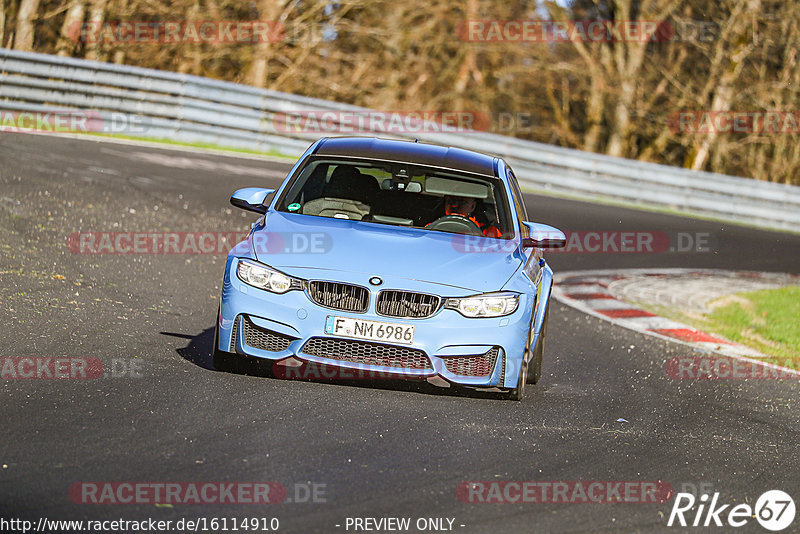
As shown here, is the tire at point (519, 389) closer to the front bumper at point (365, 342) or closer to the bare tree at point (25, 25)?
the front bumper at point (365, 342)

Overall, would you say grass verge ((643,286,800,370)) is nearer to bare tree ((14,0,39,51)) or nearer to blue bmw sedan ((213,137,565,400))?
blue bmw sedan ((213,137,565,400))

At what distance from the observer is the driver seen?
25.9 feet

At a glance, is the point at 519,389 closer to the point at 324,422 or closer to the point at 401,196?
the point at 324,422

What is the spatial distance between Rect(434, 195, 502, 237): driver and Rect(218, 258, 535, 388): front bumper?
3.52 ft

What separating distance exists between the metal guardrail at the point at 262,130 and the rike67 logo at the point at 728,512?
1772 cm

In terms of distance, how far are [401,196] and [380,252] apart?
3.71 feet

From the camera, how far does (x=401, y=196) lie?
317 inches

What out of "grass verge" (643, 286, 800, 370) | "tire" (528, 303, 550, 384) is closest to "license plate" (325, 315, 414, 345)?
"tire" (528, 303, 550, 384)

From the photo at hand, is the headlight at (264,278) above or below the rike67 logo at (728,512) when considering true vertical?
above

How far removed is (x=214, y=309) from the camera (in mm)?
9898

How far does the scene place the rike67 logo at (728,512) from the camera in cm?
521

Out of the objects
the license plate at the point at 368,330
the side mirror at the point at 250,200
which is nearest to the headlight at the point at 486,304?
the license plate at the point at 368,330

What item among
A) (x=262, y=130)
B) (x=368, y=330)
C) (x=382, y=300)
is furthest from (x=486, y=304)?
(x=262, y=130)

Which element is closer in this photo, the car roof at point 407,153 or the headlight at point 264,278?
the headlight at point 264,278
